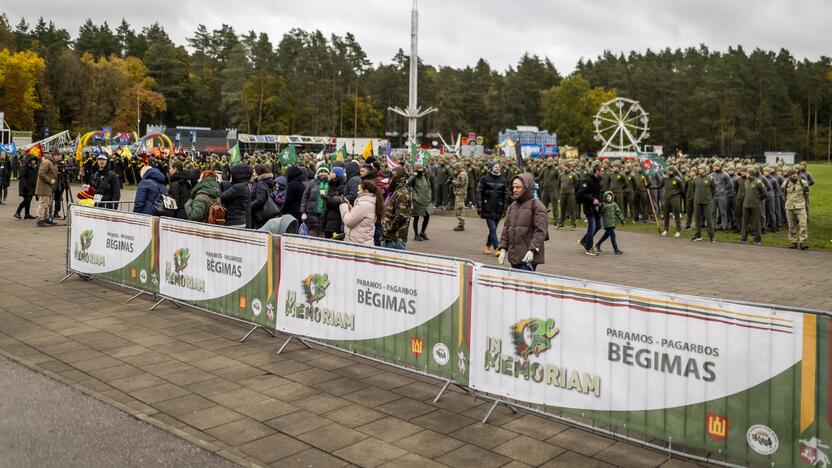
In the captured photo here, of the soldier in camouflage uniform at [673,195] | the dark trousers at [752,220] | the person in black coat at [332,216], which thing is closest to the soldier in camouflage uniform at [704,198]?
the soldier in camouflage uniform at [673,195]

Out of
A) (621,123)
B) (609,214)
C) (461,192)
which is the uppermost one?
(621,123)

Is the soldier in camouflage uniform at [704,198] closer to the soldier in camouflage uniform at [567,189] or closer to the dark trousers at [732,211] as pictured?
the dark trousers at [732,211]

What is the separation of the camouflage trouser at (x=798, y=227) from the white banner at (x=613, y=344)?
14.0 meters

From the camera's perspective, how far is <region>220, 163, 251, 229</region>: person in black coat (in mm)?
10125

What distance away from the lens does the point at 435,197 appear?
25.8 m

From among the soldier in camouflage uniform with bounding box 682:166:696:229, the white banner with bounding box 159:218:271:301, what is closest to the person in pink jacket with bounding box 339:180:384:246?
the white banner with bounding box 159:218:271:301

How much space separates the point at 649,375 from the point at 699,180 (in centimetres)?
1498

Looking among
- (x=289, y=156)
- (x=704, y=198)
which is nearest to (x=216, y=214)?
(x=704, y=198)

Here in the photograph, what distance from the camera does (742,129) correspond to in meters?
97.2

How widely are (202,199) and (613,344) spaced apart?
21.9 feet

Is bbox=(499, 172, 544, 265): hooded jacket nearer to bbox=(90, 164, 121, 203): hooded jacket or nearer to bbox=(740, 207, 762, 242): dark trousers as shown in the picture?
bbox=(90, 164, 121, 203): hooded jacket

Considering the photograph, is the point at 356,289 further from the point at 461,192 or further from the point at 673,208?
the point at 673,208

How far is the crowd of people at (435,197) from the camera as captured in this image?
9133 mm

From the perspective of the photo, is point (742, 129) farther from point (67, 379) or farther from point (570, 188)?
point (67, 379)
